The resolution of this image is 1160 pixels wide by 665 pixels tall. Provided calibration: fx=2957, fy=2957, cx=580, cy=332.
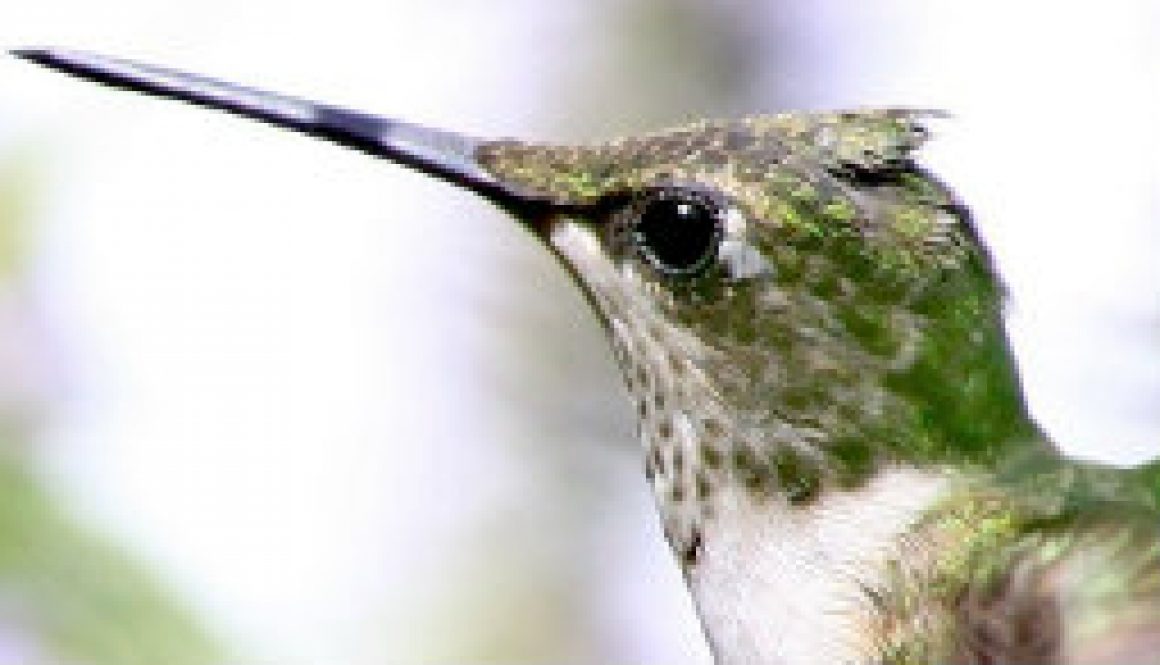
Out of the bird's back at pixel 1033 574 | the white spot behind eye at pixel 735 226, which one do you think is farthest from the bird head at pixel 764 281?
the bird's back at pixel 1033 574

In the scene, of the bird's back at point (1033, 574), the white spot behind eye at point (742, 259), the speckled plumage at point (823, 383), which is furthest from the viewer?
the white spot behind eye at point (742, 259)

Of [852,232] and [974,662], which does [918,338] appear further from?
[974,662]

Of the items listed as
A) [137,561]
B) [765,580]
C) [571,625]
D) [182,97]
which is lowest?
[571,625]

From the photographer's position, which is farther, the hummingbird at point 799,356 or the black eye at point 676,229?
the black eye at point 676,229

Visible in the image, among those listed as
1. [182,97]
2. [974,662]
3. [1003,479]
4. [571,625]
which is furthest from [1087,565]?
[571,625]

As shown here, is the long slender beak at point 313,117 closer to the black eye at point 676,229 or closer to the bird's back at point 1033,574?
the black eye at point 676,229

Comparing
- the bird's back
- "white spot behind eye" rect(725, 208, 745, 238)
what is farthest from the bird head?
the bird's back

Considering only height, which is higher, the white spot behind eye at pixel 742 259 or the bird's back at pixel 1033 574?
the white spot behind eye at pixel 742 259

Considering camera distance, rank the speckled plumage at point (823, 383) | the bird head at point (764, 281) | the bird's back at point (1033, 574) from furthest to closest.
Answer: the bird head at point (764, 281), the speckled plumage at point (823, 383), the bird's back at point (1033, 574)
